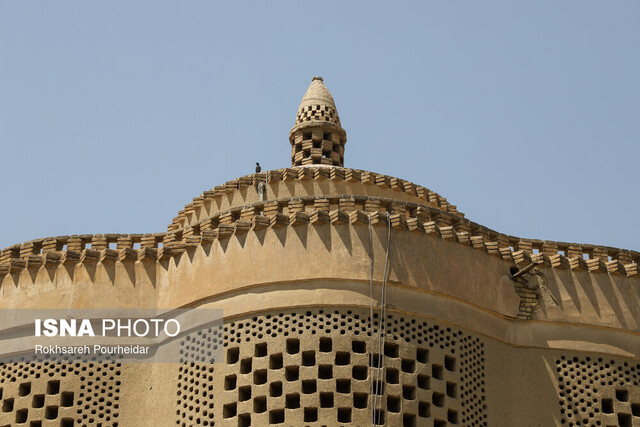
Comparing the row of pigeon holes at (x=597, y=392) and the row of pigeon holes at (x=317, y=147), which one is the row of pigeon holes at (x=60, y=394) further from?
the row of pigeon holes at (x=317, y=147)

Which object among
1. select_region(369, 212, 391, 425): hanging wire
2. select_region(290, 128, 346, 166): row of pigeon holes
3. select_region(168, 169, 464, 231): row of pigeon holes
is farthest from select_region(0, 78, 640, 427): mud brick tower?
select_region(290, 128, 346, 166): row of pigeon holes

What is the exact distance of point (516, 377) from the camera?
74.5 feet

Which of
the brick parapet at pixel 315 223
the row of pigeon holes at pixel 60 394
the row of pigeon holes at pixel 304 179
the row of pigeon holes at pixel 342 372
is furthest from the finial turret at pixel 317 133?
the row of pigeon holes at pixel 60 394

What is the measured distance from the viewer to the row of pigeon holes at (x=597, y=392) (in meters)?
22.5

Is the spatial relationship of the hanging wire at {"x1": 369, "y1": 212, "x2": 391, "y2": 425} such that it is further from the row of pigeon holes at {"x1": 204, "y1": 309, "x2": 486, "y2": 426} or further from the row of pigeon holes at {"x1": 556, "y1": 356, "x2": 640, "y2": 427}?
the row of pigeon holes at {"x1": 556, "y1": 356, "x2": 640, "y2": 427}

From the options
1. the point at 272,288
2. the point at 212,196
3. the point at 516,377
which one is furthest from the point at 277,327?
the point at 212,196

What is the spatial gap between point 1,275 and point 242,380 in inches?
195

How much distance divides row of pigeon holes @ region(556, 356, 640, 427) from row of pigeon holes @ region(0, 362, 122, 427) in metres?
6.96

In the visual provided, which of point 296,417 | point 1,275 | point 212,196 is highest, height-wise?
point 212,196

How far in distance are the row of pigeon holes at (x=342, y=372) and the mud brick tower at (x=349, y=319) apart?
0.02 m

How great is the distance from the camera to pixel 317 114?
99.0ft

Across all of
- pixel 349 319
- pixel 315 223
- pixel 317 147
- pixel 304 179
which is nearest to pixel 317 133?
pixel 317 147

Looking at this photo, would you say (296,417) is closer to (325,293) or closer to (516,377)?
(325,293)

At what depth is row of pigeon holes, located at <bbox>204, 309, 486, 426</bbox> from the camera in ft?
69.1
